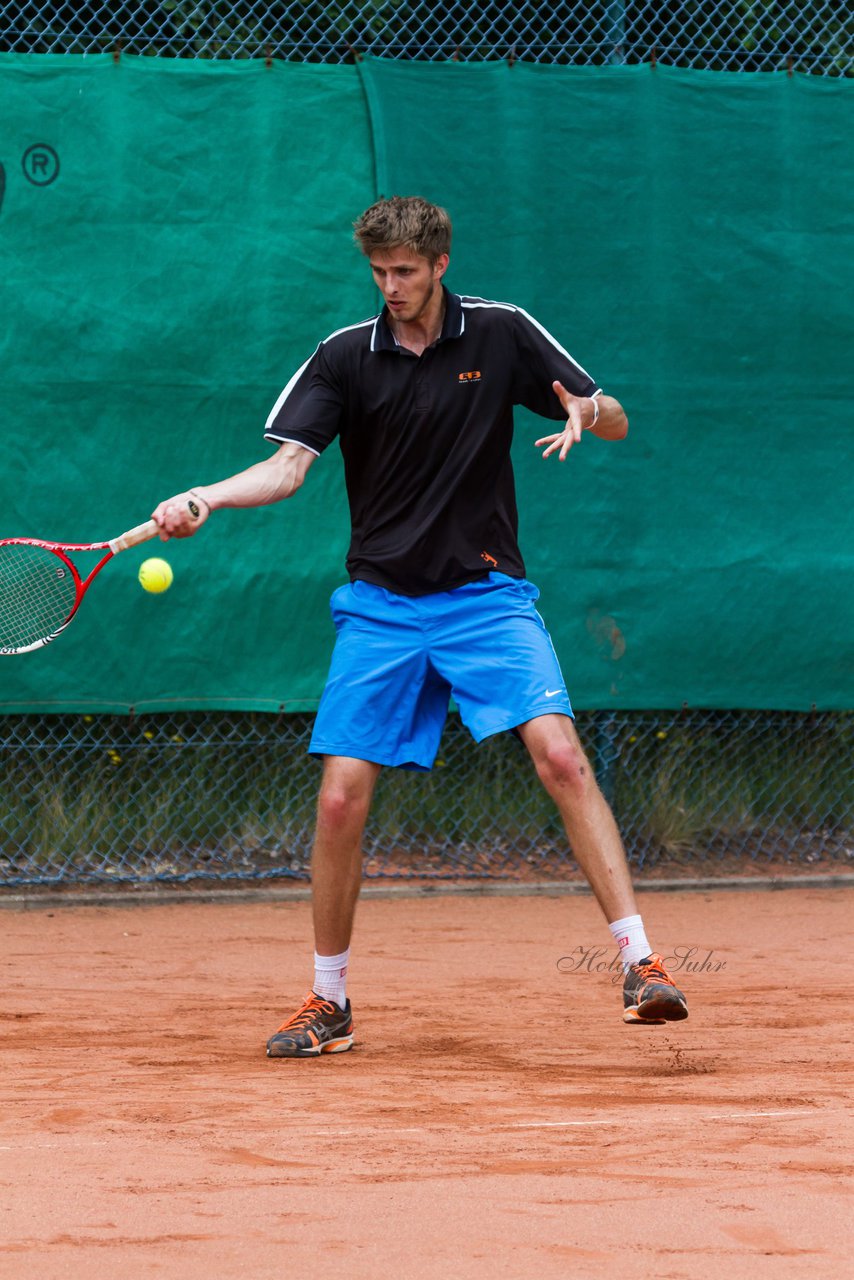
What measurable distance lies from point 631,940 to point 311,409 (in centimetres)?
140

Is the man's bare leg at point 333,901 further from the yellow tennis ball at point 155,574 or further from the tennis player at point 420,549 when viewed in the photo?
the yellow tennis ball at point 155,574

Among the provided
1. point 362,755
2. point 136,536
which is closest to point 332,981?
point 362,755

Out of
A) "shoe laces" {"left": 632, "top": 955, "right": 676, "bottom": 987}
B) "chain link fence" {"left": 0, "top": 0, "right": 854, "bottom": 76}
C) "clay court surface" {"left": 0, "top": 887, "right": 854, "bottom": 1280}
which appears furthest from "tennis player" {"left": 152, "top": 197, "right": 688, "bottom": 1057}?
"chain link fence" {"left": 0, "top": 0, "right": 854, "bottom": 76}

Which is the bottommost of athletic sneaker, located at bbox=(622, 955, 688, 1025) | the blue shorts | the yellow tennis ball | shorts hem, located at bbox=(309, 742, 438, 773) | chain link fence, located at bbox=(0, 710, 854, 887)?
chain link fence, located at bbox=(0, 710, 854, 887)

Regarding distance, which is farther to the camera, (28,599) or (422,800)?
(422,800)

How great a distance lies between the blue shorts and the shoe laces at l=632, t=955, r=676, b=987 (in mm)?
576

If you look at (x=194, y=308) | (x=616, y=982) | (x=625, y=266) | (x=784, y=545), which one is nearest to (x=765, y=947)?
(x=616, y=982)

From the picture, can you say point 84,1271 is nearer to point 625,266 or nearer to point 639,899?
point 639,899

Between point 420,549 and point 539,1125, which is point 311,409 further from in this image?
point 539,1125

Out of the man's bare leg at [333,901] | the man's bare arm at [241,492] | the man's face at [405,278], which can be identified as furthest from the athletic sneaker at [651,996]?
the man's face at [405,278]

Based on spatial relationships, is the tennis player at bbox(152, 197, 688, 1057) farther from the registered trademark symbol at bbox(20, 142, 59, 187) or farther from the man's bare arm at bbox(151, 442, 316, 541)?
the registered trademark symbol at bbox(20, 142, 59, 187)

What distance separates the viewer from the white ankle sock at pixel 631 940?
3.73m

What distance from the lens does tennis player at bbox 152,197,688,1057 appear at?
3.84m

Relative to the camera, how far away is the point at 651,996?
140 inches
